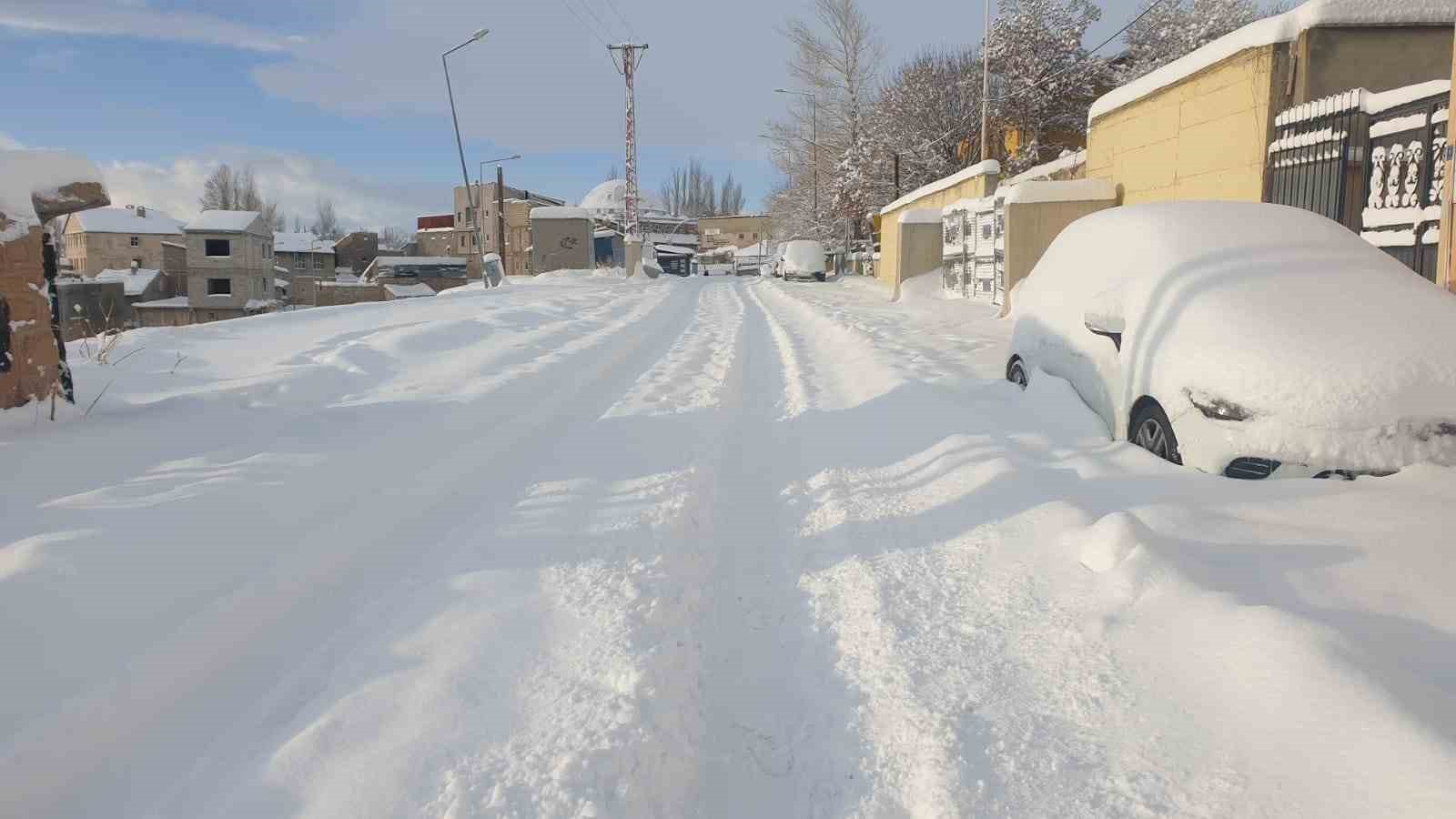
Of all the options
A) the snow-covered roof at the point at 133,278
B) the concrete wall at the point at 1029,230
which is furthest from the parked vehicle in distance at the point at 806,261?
the snow-covered roof at the point at 133,278

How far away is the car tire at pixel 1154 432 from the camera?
4872mm

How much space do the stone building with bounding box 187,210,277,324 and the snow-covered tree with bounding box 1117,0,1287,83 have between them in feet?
168

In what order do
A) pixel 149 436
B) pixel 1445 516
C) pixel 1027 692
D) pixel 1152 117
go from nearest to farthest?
1. pixel 1027 692
2. pixel 1445 516
3. pixel 149 436
4. pixel 1152 117

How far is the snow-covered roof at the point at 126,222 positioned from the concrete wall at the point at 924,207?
61.8 metres

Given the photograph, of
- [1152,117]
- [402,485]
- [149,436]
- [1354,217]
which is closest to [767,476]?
[402,485]

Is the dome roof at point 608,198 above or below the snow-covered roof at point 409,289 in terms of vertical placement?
above

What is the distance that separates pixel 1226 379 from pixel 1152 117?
9796mm

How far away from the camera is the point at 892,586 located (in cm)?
375

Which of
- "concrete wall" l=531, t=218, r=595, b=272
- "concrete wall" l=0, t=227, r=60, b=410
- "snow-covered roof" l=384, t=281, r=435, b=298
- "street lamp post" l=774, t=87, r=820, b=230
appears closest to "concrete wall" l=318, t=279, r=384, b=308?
"snow-covered roof" l=384, t=281, r=435, b=298

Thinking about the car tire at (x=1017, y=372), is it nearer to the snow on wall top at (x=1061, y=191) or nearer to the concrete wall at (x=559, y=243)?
the snow on wall top at (x=1061, y=191)

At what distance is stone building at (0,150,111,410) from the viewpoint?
559cm

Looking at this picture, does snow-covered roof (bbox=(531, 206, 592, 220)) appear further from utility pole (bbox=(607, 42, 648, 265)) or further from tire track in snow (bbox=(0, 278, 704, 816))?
tire track in snow (bbox=(0, 278, 704, 816))

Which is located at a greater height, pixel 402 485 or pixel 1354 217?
pixel 1354 217

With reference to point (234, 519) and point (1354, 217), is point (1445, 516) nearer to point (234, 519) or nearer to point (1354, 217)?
point (234, 519)
